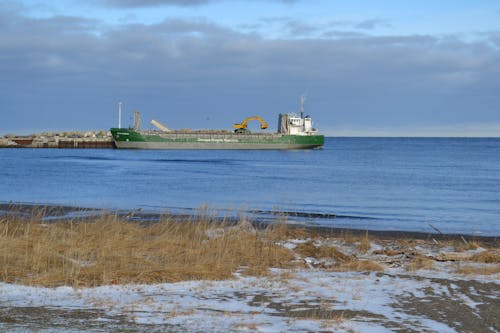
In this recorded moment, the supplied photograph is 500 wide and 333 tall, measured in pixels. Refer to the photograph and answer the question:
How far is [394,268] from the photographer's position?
10.1m

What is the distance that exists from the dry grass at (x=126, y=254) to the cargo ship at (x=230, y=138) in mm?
87009

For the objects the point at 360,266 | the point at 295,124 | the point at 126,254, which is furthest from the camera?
the point at 295,124

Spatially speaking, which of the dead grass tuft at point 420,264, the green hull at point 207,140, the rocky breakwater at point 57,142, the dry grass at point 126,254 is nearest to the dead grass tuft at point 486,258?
the dead grass tuft at point 420,264

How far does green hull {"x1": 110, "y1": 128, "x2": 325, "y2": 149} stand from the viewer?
99625mm

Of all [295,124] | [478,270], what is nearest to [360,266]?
[478,270]

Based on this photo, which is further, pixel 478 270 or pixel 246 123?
pixel 246 123

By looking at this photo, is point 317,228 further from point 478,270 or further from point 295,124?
point 295,124

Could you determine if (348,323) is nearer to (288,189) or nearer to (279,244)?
(279,244)

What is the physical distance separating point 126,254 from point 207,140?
93680mm

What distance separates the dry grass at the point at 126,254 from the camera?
342 inches

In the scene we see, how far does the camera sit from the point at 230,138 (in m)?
103

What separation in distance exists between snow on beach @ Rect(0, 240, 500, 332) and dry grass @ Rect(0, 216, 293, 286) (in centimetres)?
42

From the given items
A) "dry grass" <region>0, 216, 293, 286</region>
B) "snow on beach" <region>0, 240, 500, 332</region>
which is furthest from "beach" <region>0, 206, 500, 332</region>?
"dry grass" <region>0, 216, 293, 286</region>

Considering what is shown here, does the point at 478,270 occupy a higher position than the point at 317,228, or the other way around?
the point at 478,270
